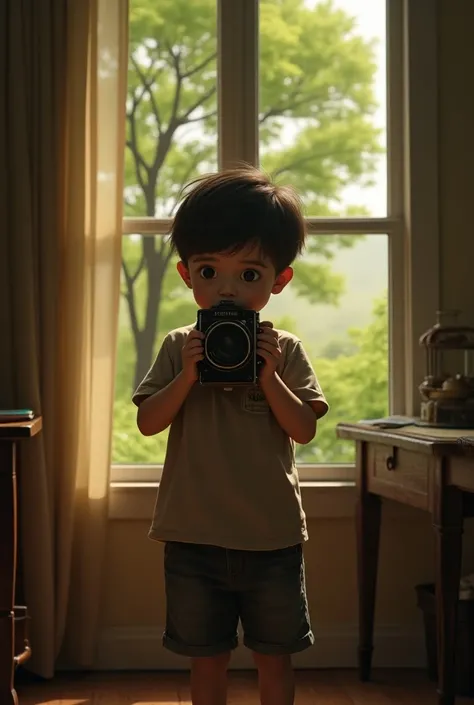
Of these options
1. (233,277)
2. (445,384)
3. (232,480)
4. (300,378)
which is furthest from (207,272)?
(445,384)

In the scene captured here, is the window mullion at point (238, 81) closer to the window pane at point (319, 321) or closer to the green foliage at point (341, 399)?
the window pane at point (319, 321)

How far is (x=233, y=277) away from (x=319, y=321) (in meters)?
1.28

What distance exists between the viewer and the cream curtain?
9.08 ft

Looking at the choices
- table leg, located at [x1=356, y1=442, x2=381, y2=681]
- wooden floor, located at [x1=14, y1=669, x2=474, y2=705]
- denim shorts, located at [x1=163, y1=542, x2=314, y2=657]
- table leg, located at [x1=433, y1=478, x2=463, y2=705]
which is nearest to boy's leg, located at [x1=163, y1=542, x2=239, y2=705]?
denim shorts, located at [x1=163, y1=542, x2=314, y2=657]

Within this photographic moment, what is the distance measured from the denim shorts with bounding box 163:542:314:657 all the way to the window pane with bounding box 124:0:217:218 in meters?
1.50

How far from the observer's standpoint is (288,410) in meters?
1.81

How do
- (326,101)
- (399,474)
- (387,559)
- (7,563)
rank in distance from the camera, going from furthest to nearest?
(326,101) → (387,559) → (399,474) → (7,563)

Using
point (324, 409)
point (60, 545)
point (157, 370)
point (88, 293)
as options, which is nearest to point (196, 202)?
point (157, 370)

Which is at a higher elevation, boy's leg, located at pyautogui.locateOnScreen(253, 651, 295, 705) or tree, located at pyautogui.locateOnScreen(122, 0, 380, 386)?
tree, located at pyautogui.locateOnScreen(122, 0, 380, 386)

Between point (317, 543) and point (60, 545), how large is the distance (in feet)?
2.41

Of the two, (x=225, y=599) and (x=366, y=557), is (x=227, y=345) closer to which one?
(x=225, y=599)

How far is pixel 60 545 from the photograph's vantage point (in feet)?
9.19

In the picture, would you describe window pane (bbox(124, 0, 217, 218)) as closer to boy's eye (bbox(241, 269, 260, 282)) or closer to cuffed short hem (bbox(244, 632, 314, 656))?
boy's eye (bbox(241, 269, 260, 282))

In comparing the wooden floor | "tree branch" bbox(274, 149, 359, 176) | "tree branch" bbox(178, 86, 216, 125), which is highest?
"tree branch" bbox(178, 86, 216, 125)
